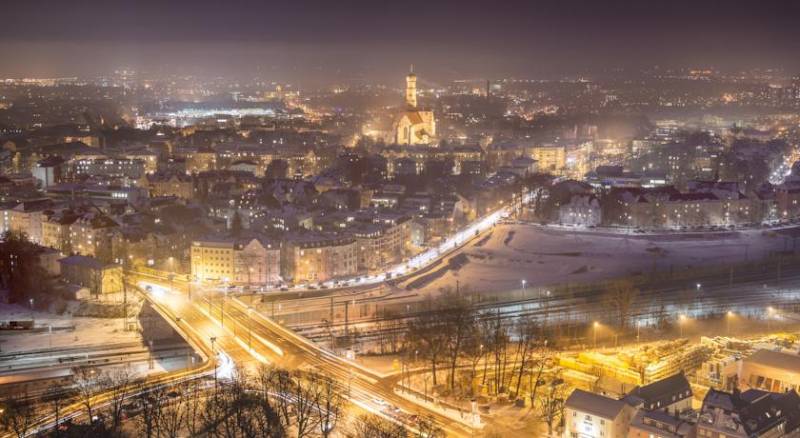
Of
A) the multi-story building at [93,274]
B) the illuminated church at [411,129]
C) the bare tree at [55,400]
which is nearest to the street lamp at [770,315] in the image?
the bare tree at [55,400]

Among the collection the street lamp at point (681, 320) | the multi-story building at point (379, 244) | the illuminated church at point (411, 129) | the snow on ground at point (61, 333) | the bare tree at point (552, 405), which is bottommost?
the snow on ground at point (61, 333)

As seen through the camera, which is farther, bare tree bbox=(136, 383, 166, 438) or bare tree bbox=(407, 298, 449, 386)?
bare tree bbox=(407, 298, 449, 386)

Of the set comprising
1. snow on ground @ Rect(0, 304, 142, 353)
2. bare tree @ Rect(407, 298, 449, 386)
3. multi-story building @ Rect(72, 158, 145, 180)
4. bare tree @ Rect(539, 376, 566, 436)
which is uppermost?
multi-story building @ Rect(72, 158, 145, 180)

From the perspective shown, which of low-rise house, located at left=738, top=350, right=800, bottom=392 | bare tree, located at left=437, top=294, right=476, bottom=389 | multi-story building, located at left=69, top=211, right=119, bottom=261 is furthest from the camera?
multi-story building, located at left=69, top=211, right=119, bottom=261

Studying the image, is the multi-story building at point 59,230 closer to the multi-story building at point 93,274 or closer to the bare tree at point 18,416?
the multi-story building at point 93,274

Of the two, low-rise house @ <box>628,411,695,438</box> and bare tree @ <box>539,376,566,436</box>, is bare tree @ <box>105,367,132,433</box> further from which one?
low-rise house @ <box>628,411,695,438</box>

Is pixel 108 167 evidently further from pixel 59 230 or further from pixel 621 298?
pixel 621 298

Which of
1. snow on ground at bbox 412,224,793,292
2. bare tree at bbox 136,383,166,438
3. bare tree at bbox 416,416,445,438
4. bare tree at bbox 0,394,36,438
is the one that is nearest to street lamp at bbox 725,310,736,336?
snow on ground at bbox 412,224,793,292
